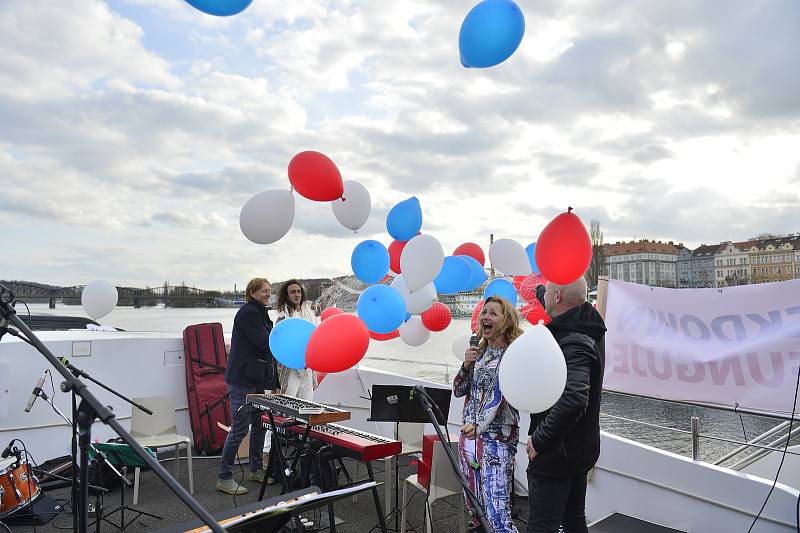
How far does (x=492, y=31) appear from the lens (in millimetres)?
2541

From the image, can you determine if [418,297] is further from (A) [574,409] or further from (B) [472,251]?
(A) [574,409]

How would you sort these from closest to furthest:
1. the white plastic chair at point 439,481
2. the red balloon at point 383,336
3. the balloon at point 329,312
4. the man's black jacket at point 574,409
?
1. the man's black jacket at point 574,409
2. the white plastic chair at point 439,481
3. the red balloon at point 383,336
4. the balloon at point 329,312

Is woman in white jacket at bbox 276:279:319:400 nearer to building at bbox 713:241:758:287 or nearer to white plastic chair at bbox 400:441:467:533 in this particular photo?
white plastic chair at bbox 400:441:467:533

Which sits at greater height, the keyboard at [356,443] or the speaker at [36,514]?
the keyboard at [356,443]

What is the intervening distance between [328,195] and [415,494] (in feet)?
7.30

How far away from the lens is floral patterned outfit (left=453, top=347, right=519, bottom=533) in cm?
240

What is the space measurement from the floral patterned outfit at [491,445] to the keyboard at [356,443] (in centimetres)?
53

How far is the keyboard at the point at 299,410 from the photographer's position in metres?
3.18

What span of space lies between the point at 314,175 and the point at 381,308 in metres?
0.98

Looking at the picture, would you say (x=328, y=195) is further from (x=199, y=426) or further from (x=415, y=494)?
(x=199, y=426)

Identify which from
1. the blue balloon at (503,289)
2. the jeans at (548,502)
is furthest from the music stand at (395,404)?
the blue balloon at (503,289)

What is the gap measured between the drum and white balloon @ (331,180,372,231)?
2.52 meters

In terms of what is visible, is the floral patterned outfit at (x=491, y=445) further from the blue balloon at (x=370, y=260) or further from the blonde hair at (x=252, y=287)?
the blonde hair at (x=252, y=287)

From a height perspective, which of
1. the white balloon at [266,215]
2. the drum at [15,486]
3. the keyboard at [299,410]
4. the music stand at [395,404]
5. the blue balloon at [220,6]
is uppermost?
the blue balloon at [220,6]
